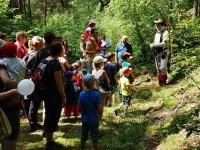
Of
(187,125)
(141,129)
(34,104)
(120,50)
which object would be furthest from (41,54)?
(120,50)

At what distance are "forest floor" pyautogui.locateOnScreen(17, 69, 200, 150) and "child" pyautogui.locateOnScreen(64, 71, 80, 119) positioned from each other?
0.22 meters

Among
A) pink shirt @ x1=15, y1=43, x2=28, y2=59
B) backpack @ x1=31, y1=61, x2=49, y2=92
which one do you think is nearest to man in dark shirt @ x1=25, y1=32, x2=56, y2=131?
backpack @ x1=31, y1=61, x2=49, y2=92

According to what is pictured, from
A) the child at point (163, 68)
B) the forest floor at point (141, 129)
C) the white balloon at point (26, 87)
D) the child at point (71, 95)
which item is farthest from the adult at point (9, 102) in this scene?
the child at point (163, 68)

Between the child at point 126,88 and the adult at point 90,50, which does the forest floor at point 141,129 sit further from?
the adult at point 90,50

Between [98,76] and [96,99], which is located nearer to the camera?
[96,99]

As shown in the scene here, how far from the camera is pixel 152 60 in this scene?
717 inches

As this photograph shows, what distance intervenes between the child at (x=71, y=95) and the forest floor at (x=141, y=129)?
0.22 m

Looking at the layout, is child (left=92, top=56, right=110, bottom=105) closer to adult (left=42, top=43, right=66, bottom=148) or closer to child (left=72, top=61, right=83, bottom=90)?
child (left=72, top=61, right=83, bottom=90)

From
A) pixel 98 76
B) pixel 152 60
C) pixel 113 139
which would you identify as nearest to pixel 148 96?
pixel 98 76

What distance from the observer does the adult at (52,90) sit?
7512 mm

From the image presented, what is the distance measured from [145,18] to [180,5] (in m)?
2.25

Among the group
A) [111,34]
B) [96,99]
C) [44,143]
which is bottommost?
[44,143]

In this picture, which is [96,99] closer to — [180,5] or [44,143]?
[44,143]

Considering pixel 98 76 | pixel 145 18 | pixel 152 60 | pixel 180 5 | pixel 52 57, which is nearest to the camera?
pixel 52 57
